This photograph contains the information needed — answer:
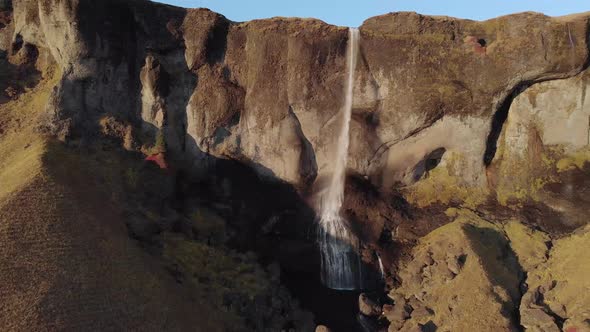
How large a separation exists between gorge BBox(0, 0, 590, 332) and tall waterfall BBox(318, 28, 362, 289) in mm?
95

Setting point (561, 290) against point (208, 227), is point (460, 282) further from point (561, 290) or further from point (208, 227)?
point (208, 227)

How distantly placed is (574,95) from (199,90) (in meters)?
22.6

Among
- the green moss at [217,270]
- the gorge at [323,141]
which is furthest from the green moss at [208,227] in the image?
the green moss at [217,270]

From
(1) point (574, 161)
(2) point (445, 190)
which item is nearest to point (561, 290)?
(2) point (445, 190)

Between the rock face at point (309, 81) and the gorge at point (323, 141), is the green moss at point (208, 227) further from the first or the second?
the rock face at point (309, 81)

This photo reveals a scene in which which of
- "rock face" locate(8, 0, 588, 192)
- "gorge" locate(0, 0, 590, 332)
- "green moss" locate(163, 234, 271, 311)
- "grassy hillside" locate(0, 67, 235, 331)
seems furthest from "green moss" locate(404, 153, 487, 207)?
"grassy hillside" locate(0, 67, 235, 331)

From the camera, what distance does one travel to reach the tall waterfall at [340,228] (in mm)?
29969

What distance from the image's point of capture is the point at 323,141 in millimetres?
32344

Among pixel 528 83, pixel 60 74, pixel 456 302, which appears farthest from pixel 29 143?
Answer: pixel 528 83

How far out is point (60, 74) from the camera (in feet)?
98.3

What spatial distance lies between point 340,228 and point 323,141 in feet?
18.1

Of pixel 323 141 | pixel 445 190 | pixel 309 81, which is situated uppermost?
pixel 309 81

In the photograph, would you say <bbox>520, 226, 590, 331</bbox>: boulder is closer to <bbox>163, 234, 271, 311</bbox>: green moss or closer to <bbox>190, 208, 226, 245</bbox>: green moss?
<bbox>163, 234, 271, 311</bbox>: green moss

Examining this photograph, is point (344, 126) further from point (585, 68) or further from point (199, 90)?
point (585, 68)
